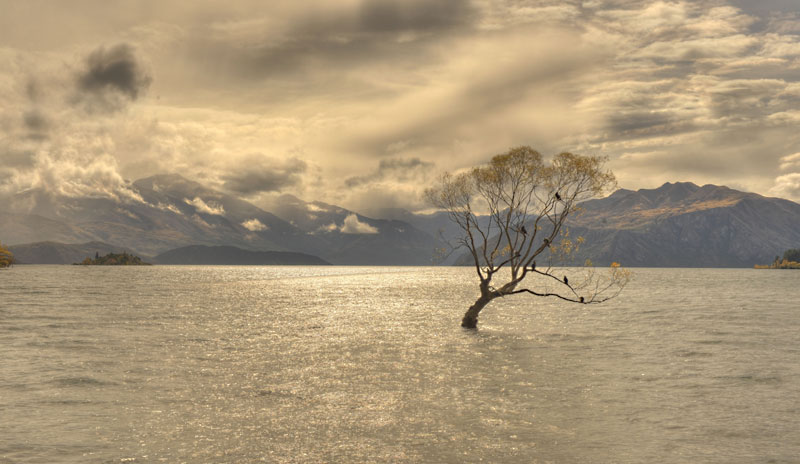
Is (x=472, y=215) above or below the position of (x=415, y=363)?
above

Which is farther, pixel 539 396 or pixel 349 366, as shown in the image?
pixel 349 366

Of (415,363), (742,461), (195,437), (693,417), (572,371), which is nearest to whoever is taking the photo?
(742,461)

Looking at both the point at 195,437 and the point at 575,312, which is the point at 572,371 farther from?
the point at 575,312

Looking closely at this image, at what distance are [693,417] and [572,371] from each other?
11.8m

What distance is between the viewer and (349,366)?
39.2 metres

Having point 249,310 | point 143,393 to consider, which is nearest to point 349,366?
point 143,393

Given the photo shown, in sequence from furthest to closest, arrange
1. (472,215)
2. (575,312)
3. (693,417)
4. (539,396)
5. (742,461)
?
(575,312), (472,215), (539,396), (693,417), (742,461)

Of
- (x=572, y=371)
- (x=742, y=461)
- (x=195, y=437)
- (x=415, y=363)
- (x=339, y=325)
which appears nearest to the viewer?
(x=742, y=461)

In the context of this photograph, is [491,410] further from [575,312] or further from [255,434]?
[575,312]

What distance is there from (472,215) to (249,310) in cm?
5156

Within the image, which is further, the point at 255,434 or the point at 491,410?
the point at 491,410

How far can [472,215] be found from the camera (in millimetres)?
62312

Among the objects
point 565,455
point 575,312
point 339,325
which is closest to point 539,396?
point 565,455

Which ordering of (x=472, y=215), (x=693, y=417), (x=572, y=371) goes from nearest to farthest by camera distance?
1. (x=693, y=417)
2. (x=572, y=371)
3. (x=472, y=215)
